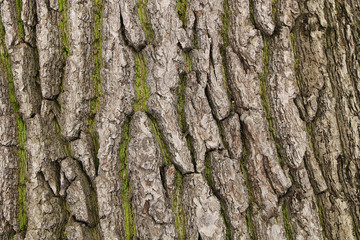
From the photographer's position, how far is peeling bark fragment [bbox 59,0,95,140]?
1.79 metres

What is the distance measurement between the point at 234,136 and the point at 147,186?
0.55 m

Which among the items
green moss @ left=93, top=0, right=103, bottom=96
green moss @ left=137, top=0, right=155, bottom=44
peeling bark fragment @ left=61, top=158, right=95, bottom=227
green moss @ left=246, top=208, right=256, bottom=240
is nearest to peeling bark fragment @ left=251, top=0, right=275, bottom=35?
green moss @ left=137, top=0, right=155, bottom=44

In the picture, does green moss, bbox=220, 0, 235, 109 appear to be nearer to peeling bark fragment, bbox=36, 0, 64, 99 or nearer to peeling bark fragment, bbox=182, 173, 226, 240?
peeling bark fragment, bbox=182, 173, 226, 240

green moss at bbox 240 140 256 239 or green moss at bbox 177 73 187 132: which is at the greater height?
green moss at bbox 177 73 187 132

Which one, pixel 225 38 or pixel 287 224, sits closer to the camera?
pixel 287 224

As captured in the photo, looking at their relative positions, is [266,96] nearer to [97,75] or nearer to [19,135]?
[97,75]

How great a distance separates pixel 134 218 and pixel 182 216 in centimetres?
26

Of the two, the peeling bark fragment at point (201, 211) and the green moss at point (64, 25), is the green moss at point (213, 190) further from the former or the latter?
the green moss at point (64, 25)

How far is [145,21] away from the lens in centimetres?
185

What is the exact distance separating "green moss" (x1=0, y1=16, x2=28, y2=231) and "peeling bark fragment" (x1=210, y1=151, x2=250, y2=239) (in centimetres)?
106

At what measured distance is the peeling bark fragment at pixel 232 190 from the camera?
1.70 m

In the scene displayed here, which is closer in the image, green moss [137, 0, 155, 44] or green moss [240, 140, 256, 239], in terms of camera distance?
green moss [240, 140, 256, 239]

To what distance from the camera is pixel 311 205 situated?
1.73m

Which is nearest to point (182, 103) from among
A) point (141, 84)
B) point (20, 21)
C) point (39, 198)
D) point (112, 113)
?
point (141, 84)
